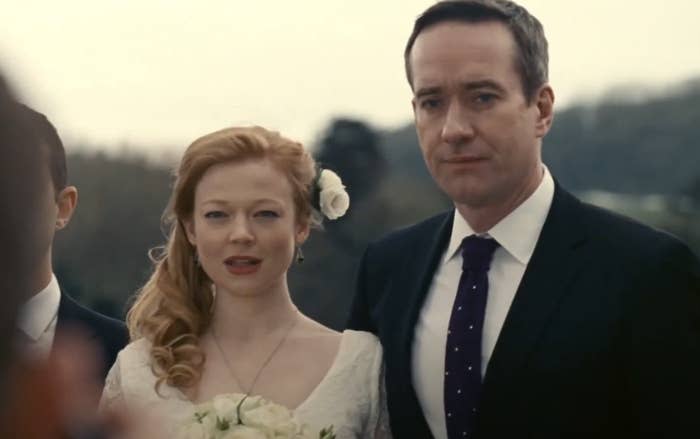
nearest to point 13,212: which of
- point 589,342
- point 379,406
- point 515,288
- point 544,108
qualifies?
point 589,342

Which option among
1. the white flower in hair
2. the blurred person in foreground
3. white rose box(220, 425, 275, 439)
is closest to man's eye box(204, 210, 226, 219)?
the white flower in hair

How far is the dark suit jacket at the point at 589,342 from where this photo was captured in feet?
13.7

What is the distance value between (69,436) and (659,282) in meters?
3.61

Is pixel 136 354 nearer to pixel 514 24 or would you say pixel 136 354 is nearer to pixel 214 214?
pixel 214 214

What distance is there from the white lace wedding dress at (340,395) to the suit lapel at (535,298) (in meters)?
0.69

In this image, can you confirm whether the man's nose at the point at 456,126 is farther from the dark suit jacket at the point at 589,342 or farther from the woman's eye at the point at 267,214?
the woman's eye at the point at 267,214

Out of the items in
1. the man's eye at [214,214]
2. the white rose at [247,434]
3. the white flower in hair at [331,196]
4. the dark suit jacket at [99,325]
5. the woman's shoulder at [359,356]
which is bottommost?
the dark suit jacket at [99,325]

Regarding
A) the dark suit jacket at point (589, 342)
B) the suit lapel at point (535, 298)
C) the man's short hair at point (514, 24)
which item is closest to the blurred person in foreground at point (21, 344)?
the dark suit jacket at point (589, 342)

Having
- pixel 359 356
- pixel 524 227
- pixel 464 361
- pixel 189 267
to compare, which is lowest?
pixel 359 356

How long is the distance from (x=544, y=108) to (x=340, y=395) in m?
1.46

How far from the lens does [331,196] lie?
5262 millimetres

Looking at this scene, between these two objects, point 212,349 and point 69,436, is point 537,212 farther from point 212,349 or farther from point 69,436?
point 69,436

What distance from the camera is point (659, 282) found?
423cm

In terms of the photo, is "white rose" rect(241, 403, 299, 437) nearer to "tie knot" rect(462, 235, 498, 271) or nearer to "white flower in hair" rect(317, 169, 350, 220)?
"tie knot" rect(462, 235, 498, 271)
